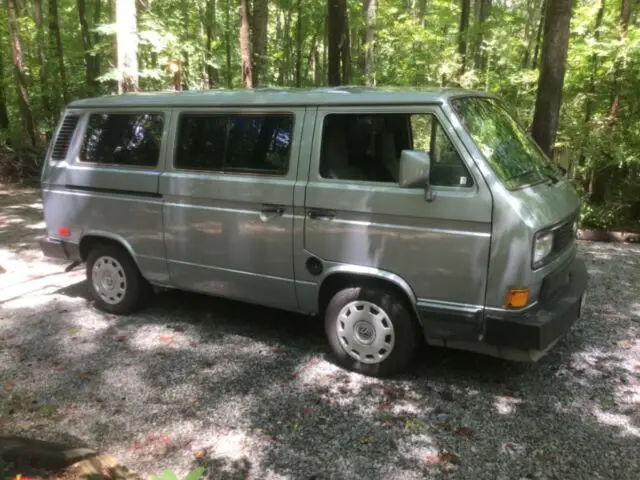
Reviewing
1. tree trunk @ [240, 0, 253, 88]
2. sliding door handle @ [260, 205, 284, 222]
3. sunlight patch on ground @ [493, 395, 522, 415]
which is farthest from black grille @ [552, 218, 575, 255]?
tree trunk @ [240, 0, 253, 88]

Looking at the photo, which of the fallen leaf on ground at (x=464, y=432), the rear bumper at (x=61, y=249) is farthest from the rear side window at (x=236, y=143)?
the fallen leaf on ground at (x=464, y=432)

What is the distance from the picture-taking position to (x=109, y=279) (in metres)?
5.74

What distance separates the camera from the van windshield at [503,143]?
12.6 feet

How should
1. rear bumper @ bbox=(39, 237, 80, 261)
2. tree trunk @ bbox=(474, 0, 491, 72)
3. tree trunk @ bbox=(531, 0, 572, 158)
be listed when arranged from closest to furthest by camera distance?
rear bumper @ bbox=(39, 237, 80, 261), tree trunk @ bbox=(531, 0, 572, 158), tree trunk @ bbox=(474, 0, 491, 72)

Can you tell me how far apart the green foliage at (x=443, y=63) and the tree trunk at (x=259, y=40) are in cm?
46

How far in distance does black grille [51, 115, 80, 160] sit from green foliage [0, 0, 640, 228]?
4.64m

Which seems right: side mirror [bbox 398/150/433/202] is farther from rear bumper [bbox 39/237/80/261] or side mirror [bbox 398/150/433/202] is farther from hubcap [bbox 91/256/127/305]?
rear bumper [bbox 39/237/80/261]

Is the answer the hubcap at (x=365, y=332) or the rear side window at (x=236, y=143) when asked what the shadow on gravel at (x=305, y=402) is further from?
the rear side window at (x=236, y=143)

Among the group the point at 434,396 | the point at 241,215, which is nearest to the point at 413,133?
the point at 241,215

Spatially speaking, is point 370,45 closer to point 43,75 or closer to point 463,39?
point 463,39

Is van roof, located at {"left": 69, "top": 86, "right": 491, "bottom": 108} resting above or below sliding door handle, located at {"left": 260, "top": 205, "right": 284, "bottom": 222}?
above

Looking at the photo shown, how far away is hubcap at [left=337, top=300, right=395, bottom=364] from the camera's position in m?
4.20

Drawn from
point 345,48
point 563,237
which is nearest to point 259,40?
point 345,48

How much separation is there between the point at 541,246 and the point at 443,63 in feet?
37.5
